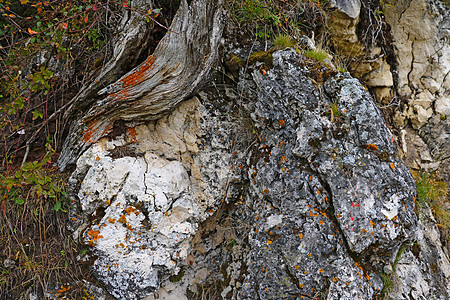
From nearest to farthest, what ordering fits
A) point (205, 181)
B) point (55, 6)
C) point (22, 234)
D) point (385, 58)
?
1. point (22, 234)
2. point (205, 181)
3. point (55, 6)
4. point (385, 58)

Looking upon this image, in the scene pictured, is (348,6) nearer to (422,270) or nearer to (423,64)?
(423,64)

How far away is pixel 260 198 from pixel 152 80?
169 cm

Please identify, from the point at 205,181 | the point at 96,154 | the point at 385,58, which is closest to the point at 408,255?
the point at 205,181

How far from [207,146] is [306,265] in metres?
1.59

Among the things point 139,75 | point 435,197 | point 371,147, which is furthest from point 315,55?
point 435,197

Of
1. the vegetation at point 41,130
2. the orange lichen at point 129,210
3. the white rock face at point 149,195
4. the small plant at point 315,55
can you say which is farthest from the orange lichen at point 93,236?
the small plant at point 315,55

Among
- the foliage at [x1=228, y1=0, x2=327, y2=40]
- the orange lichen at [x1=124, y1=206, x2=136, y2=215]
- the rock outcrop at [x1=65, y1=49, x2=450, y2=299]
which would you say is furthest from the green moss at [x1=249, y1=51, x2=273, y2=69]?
the orange lichen at [x1=124, y1=206, x2=136, y2=215]

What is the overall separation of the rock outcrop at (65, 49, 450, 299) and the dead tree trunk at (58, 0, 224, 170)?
7.5 inches

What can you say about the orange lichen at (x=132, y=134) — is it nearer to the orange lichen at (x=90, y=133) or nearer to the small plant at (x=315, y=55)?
the orange lichen at (x=90, y=133)

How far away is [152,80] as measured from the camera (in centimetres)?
319

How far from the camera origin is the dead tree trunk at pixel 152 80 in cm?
318

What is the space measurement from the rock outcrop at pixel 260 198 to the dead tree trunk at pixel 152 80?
191 millimetres

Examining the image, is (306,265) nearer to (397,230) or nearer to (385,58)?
(397,230)

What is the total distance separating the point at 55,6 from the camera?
12.2 ft
